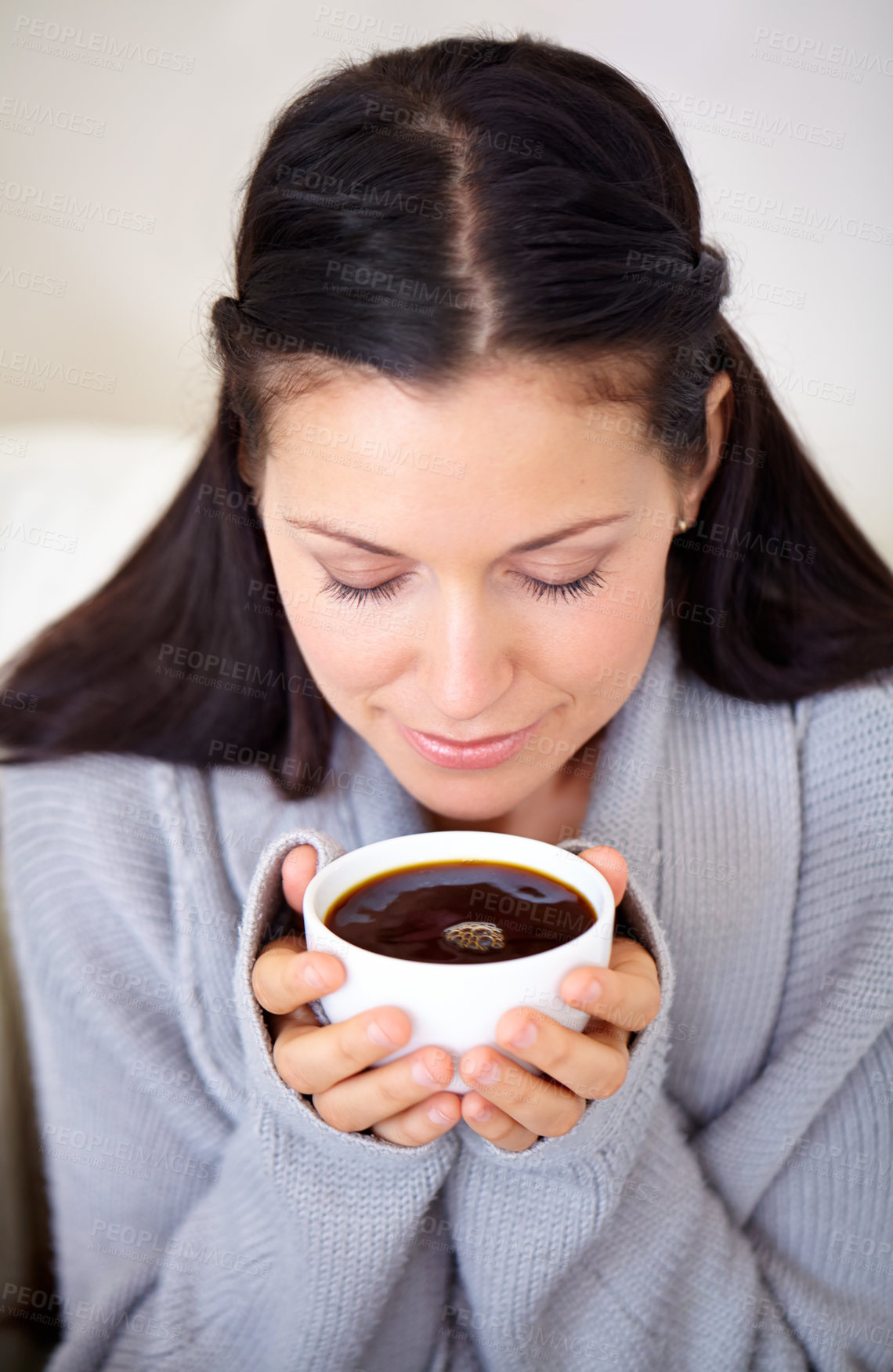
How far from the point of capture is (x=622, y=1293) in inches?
38.6

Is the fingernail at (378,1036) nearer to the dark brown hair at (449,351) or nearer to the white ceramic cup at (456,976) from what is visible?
the white ceramic cup at (456,976)

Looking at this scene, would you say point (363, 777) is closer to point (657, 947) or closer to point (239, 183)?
point (657, 947)

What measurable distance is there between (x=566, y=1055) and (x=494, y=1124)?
104 mm

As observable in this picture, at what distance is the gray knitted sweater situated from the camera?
91cm

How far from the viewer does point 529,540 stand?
2.68ft

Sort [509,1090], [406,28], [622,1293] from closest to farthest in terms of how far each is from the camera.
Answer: [509,1090] < [622,1293] < [406,28]

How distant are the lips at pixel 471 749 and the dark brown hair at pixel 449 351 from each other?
295mm

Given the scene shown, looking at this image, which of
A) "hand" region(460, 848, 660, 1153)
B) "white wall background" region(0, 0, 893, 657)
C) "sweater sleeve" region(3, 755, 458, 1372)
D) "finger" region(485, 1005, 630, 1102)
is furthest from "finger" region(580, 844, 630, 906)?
"white wall background" region(0, 0, 893, 657)

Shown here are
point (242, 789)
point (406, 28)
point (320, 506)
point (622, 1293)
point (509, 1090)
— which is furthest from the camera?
point (242, 789)

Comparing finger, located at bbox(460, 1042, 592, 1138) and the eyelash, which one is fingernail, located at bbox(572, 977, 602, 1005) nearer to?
finger, located at bbox(460, 1042, 592, 1138)

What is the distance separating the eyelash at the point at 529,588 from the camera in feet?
2.88

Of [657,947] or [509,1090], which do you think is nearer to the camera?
[509,1090]

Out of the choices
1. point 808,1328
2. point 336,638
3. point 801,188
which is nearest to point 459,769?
point 336,638

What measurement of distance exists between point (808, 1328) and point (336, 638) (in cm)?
82
